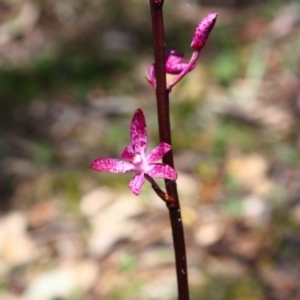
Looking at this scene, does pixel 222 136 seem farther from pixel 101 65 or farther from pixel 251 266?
pixel 101 65

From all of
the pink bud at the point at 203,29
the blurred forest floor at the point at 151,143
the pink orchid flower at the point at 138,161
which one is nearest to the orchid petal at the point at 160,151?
the pink orchid flower at the point at 138,161

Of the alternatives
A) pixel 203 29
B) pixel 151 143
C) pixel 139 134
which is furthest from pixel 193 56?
pixel 151 143

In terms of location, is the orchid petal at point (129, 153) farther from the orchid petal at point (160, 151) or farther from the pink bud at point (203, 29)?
the pink bud at point (203, 29)

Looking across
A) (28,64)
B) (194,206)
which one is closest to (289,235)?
(194,206)

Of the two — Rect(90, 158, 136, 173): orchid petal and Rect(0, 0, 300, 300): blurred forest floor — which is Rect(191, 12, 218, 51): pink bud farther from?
Rect(0, 0, 300, 300): blurred forest floor

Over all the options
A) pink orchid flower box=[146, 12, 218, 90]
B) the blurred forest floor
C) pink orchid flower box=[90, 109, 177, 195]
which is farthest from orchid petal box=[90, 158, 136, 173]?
the blurred forest floor

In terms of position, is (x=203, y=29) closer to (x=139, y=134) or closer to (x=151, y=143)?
(x=139, y=134)
